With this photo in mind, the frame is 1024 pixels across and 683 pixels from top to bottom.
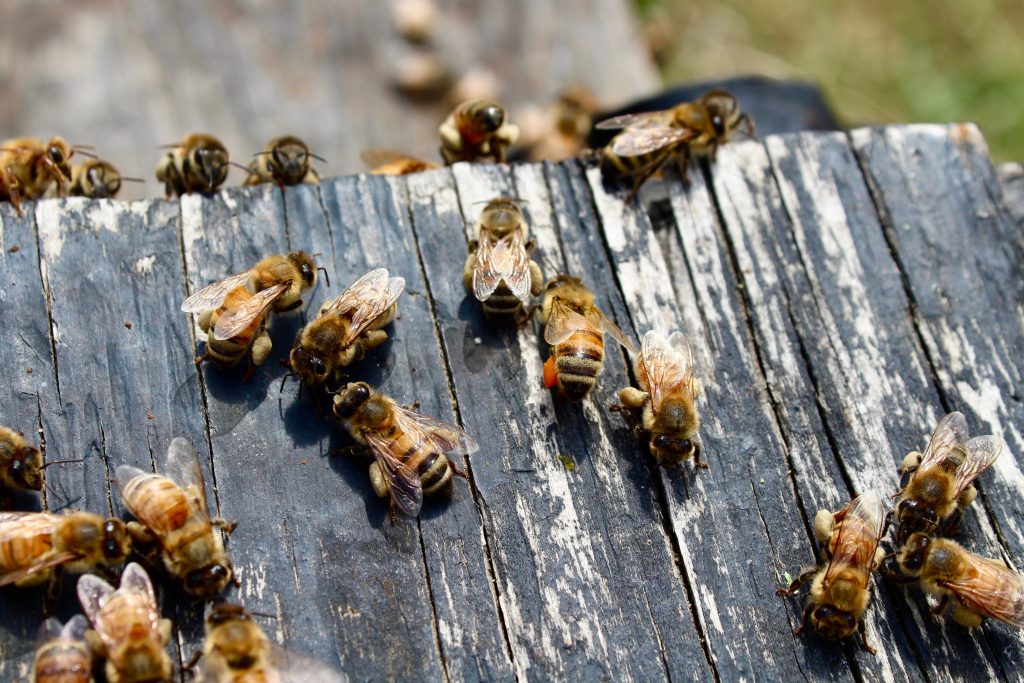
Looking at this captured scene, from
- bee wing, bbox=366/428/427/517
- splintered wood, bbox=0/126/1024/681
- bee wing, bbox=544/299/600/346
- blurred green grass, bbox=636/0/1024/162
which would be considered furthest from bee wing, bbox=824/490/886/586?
blurred green grass, bbox=636/0/1024/162

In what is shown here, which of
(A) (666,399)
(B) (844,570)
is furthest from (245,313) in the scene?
(B) (844,570)

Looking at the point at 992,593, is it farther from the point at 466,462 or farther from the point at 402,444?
the point at 402,444

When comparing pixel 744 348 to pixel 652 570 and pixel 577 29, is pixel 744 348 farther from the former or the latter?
pixel 577 29

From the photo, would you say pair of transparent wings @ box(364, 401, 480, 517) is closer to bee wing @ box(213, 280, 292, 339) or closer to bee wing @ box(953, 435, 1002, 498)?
bee wing @ box(213, 280, 292, 339)

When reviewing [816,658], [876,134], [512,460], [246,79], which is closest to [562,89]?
[246,79]

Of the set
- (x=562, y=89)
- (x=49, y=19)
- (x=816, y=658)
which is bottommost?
(x=816, y=658)

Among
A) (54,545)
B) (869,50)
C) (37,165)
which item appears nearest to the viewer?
(54,545)

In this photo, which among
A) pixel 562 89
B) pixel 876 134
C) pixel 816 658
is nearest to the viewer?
pixel 816 658
